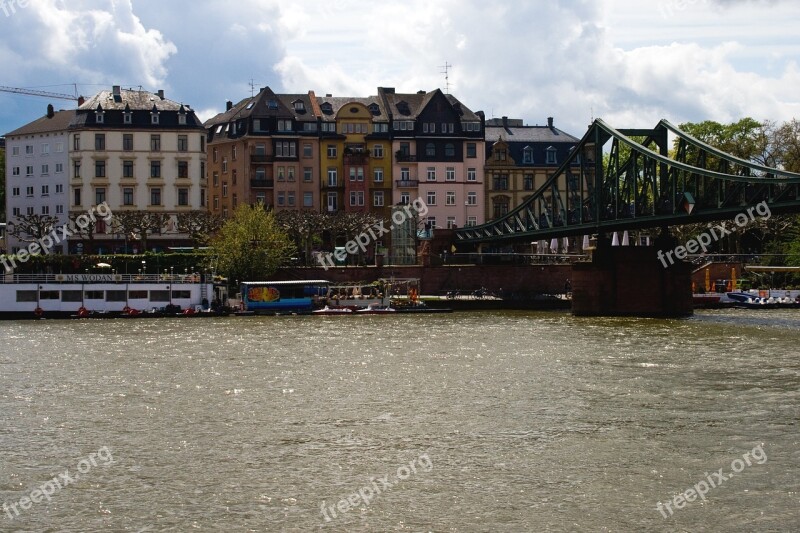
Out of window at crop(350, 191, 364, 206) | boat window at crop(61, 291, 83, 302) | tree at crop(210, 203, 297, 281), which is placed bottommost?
boat window at crop(61, 291, 83, 302)

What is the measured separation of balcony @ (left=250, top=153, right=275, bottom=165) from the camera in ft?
398

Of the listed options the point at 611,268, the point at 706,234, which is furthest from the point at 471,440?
the point at 706,234

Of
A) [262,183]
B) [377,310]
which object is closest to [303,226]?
[262,183]

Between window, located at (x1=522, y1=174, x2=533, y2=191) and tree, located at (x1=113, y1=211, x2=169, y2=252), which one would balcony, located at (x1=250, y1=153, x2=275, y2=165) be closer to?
tree, located at (x1=113, y1=211, x2=169, y2=252)

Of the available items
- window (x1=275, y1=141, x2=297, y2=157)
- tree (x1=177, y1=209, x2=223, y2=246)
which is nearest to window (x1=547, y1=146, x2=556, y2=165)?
window (x1=275, y1=141, x2=297, y2=157)

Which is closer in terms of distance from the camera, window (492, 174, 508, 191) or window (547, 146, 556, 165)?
window (492, 174, 508, 191)

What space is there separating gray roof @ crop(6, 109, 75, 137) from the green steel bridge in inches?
1613

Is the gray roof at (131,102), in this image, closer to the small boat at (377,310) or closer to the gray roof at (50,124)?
the gray roof at (50,124)

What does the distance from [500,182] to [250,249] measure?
3623cm

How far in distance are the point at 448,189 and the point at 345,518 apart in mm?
97417

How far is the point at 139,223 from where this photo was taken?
362 feet

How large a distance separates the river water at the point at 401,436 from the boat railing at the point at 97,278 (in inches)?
1064

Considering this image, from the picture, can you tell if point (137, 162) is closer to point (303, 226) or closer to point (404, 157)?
point (303, 226)

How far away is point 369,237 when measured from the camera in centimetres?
11656
